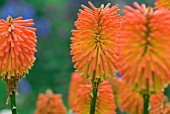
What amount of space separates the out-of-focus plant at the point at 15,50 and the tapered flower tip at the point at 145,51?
0.67m

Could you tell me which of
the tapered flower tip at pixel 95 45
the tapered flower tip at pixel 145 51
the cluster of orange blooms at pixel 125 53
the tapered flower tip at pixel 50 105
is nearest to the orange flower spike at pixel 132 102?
the cluster of orange blooms at pixel 125 53

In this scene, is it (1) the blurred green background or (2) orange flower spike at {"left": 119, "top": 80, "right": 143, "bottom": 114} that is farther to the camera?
(1) the blurred green background

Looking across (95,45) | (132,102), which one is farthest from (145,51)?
(132,102)

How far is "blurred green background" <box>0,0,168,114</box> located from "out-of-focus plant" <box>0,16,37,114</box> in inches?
188

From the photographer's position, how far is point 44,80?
342 inches

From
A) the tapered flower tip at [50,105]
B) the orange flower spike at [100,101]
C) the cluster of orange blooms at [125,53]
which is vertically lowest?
the tapered flower tip at [50,105]

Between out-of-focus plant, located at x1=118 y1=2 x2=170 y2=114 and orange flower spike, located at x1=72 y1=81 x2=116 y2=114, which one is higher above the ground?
out-of-focus plant, located at x1=118 y1=2 x2=170 y2=114

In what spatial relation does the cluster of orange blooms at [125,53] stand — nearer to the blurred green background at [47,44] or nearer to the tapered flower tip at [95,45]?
the tapered flower tip at [95,45]

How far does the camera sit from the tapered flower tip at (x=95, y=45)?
2619 millimetres

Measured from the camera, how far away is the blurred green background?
838cm

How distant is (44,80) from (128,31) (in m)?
6.59

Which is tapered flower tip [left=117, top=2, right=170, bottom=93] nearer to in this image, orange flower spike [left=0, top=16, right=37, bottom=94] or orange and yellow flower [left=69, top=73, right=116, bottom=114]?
orange flower spike [left=0, top=16, right=37, bottom=94]

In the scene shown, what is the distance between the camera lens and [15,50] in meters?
2.69

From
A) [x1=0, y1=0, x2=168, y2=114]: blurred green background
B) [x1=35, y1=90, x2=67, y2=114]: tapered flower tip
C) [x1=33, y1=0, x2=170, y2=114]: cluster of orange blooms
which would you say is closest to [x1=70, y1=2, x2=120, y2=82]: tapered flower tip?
[x1=33, y1=0, x2=170, y2=114]: cluster of orange blooms
